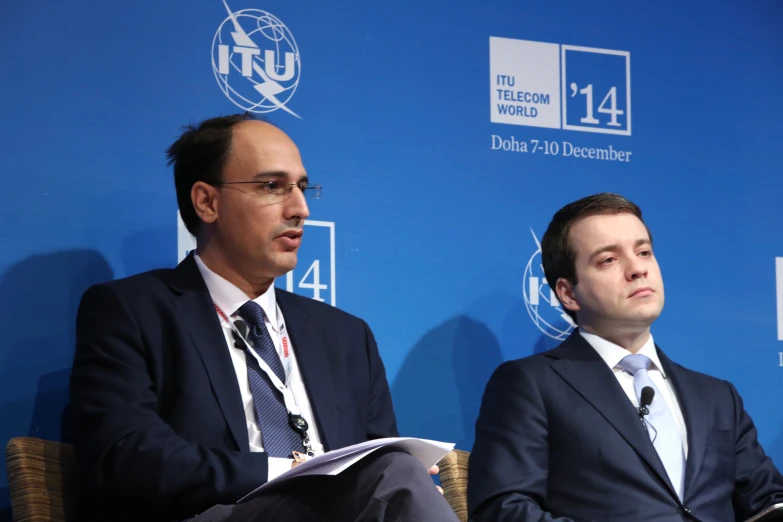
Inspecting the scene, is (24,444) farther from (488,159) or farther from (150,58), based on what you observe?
(488,159)

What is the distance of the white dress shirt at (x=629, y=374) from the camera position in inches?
154

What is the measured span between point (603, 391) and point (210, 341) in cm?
131

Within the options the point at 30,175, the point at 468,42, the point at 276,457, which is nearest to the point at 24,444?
the point at 276,457

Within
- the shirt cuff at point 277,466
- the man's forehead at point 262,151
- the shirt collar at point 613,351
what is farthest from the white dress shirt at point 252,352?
the shirt collar at point 613,351

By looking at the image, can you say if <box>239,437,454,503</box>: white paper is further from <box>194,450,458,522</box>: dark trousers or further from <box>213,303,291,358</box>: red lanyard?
<box>213,303,291,358</box>: red lanyard

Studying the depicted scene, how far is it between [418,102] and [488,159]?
0.35 metres

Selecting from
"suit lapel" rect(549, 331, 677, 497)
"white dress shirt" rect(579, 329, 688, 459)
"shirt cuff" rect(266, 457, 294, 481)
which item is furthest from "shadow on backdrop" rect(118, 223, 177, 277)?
"white dress shirt" rect(579, 329, 688, 459)

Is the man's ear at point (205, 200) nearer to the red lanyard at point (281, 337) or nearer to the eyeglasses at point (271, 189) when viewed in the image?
the eyeglasses at point (271, 189)

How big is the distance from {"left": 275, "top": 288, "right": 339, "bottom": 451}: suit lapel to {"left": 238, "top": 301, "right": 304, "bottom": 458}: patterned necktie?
9 cm

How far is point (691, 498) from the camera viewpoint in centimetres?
366

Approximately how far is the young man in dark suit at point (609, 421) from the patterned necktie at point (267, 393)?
0.69m

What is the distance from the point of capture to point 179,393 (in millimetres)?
3230

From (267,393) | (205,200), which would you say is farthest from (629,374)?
(205,200)

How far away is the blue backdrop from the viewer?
3826mm
